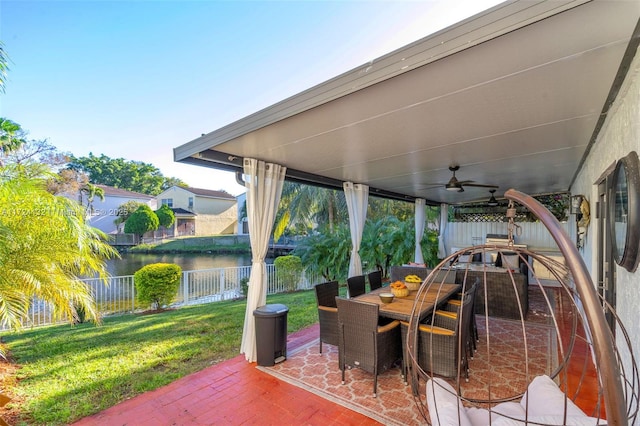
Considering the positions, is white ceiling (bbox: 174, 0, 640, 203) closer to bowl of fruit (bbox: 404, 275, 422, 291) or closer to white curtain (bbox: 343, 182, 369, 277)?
white curtain (bbox: 343, 182, 369, 277)

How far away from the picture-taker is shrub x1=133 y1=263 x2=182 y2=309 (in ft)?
21.1

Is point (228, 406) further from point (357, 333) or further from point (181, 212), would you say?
point (181, 212)

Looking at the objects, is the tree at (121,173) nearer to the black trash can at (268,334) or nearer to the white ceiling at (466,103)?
the white ceiling at (466,103)

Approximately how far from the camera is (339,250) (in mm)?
9406

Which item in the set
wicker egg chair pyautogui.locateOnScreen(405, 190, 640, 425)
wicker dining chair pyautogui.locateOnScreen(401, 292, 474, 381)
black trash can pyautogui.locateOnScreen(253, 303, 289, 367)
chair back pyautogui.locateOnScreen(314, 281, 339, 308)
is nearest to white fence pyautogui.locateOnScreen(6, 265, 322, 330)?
black trash can pyautogui.locateOnScreen(253, 303, 289, 367)

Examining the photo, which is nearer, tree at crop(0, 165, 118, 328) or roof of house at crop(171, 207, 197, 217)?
tree at crop(0, 165, 118, 328)

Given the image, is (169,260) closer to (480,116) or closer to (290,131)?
(290,131)

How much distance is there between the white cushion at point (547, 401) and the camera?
1.56 meters

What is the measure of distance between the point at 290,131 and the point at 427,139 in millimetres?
1596

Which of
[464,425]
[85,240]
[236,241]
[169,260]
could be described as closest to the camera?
[464,425]

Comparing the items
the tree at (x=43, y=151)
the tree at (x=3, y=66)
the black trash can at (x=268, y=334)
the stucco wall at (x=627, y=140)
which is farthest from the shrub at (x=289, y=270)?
the tree at (x=43, y=151)

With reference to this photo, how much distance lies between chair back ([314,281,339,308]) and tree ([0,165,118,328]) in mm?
3007

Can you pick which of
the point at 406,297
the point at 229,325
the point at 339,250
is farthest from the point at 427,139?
the point at 339,250

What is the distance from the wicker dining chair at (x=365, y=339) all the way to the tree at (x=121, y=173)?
33613mm
